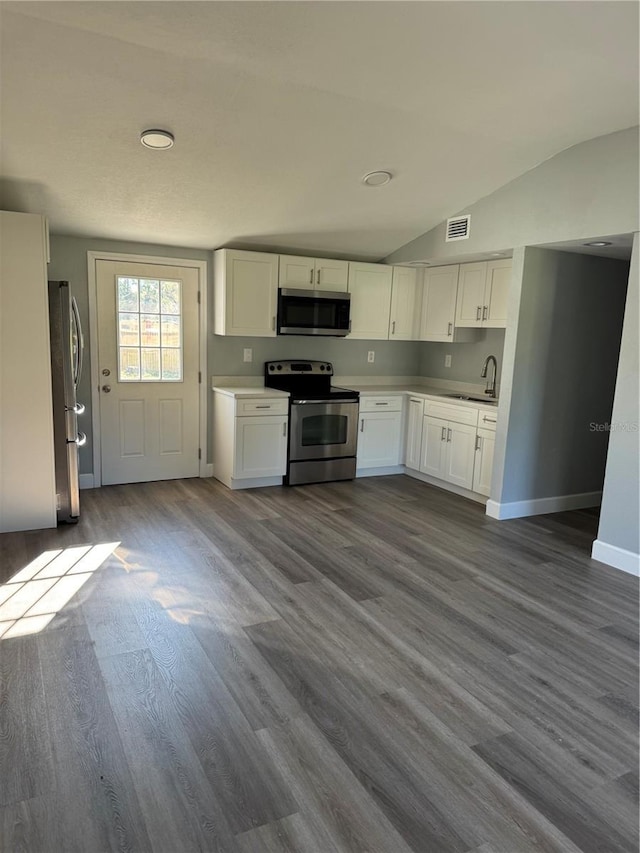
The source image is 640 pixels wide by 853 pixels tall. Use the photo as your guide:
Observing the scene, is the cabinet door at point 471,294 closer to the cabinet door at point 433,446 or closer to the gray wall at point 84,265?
the cabinet door at point 433,446

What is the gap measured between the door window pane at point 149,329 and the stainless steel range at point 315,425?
0.92m

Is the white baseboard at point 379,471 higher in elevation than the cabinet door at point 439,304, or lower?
lower

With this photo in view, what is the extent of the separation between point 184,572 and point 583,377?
11.6 feet

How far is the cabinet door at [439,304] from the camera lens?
5434 mm

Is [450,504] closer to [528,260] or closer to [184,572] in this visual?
[528,260]

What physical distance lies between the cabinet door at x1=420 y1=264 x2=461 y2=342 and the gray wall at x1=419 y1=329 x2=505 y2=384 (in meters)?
0.37

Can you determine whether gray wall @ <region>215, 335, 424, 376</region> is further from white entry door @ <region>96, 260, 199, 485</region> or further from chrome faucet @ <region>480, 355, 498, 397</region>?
chrome faucet @ <region>480, 355, 498, 397</region>

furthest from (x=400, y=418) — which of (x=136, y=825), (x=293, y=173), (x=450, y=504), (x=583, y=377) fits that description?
(x=136, y=825)

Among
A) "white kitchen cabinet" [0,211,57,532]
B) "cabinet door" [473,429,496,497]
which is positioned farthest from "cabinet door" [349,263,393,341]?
"white kitchen cabinet" [0,211,57,532]

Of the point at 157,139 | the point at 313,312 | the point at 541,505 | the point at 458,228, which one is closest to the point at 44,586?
the point at 157,139

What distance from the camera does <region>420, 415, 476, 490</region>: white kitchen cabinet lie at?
16.5 feet

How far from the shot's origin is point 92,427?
16.2ft

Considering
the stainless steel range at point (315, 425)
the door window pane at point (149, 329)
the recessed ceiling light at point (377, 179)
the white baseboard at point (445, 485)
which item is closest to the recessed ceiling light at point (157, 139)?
the recessed ceiling light at point (377, 179)

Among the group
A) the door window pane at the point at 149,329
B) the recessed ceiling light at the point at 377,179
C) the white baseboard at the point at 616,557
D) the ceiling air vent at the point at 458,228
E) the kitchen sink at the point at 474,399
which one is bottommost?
the white baseboard at the point at 616,557
